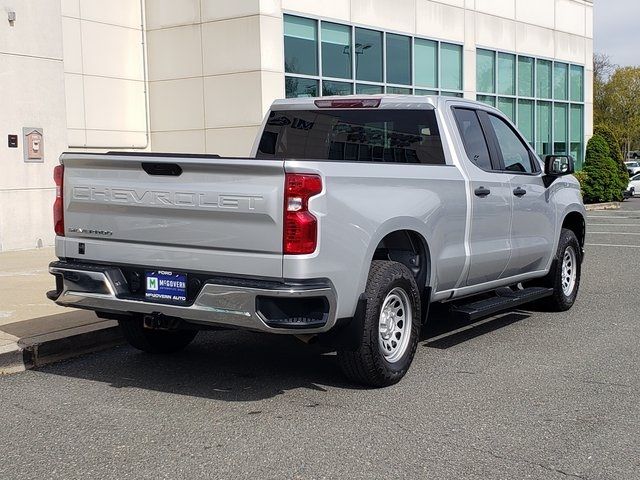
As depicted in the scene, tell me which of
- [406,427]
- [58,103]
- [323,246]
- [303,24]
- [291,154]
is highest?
[303,24]

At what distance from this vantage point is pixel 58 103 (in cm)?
1454

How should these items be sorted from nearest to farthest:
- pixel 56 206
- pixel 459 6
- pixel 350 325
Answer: pixel 350 325, pixel 56 206, pixel 459 6

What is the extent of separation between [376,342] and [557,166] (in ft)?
11.4

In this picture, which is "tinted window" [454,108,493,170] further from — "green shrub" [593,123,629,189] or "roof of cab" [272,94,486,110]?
"green shrub" [593,123,629,189]

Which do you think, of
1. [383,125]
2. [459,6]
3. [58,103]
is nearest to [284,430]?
[383,125]

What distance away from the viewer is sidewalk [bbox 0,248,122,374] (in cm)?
667

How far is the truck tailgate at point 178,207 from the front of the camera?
17.2ft

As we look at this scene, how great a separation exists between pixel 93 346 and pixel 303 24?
40.2ft

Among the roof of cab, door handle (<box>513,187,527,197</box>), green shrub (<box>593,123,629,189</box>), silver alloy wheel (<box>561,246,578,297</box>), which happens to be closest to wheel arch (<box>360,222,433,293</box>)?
the roof of cab

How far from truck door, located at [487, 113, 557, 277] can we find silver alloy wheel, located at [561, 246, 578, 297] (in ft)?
1.88

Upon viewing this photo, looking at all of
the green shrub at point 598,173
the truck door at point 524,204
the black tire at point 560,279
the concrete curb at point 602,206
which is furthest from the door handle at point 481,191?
the green shrub at point 598,173

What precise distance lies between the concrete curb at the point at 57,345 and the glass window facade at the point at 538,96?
18.0 metres

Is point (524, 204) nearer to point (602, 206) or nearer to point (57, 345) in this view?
point (57, 345)

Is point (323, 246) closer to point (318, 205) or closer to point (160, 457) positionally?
point (318, 205)
